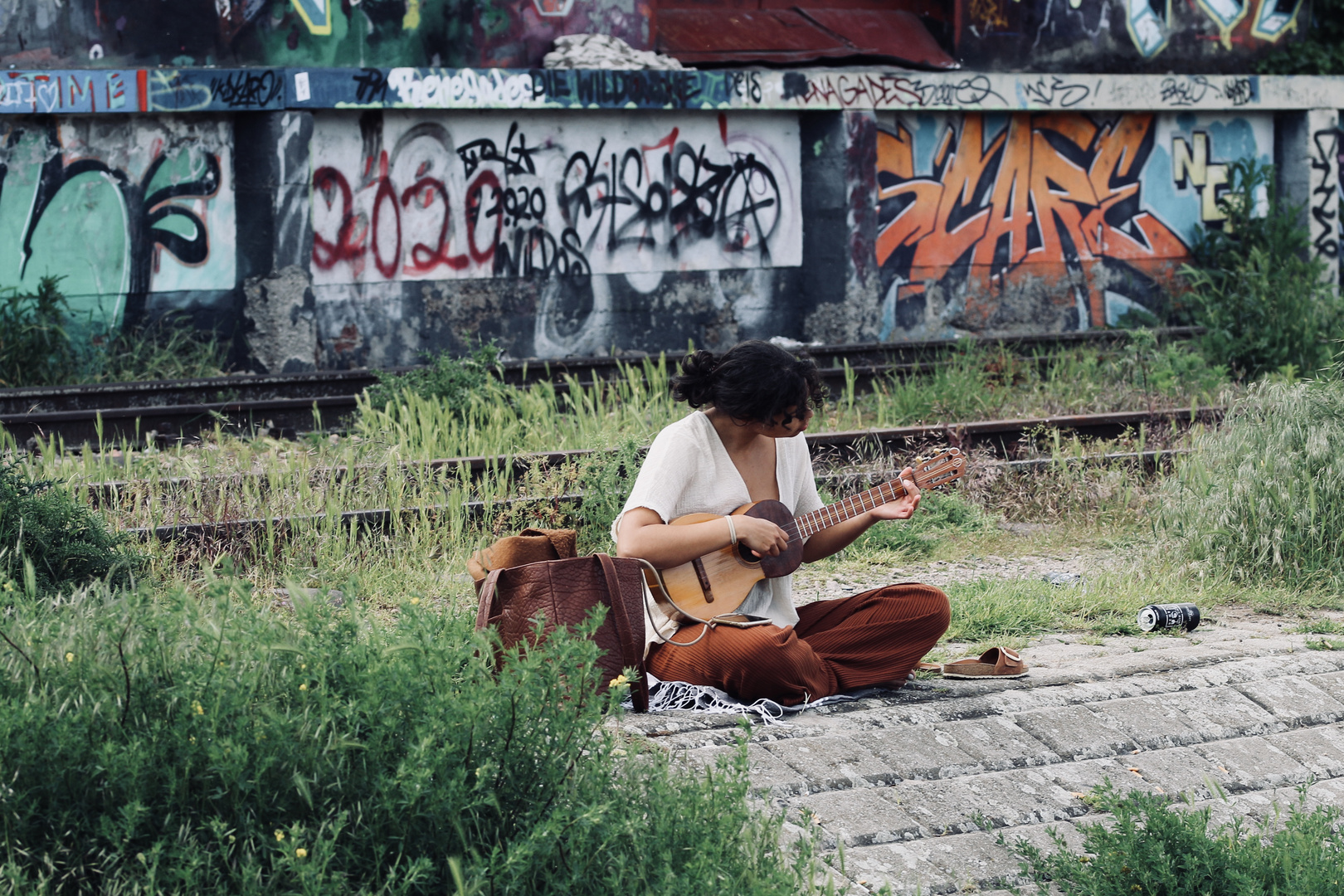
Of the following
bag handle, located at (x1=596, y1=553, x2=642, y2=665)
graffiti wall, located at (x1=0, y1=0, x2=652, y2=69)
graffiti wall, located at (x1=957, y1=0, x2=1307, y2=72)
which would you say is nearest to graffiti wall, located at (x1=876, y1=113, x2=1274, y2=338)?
graffiti wall, located at (x1=957, y1=0, x2=1307, y2=72)

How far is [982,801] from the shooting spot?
A: 3.70m

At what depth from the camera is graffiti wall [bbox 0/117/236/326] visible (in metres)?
12.5

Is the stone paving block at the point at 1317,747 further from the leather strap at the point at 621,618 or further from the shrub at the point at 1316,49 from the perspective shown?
the shrub at the point at 1316,49

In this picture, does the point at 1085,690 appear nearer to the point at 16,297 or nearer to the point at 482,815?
the point at 482,815

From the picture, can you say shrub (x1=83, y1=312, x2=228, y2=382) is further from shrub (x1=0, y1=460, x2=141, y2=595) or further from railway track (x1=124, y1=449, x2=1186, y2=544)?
shrub (x1=0, y1=460, x2=141, y2=595)

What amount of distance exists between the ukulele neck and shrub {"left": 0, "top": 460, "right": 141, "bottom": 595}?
7.93ft

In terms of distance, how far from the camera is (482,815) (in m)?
2.85

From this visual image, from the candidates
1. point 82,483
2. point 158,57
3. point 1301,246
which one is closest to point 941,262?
point 1301,246

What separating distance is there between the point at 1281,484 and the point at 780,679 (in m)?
3.34

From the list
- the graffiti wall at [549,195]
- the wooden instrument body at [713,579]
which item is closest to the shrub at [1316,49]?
the graffiti wall at [549,195]

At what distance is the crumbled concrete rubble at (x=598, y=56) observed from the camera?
14.2 meters

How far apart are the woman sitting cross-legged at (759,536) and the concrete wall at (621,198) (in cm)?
877

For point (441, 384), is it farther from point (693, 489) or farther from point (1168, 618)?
point (1168, 618)

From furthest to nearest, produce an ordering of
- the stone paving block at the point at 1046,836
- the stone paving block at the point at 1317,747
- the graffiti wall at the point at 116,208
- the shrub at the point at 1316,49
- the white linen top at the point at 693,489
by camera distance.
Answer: the shrub at the point at 1316,49, the graffiti wall at the point at 116,208, the white linen top at the point at 693,489, the stone paving block at the point at 1317,747, the stone paving block at the point at 1046,836
